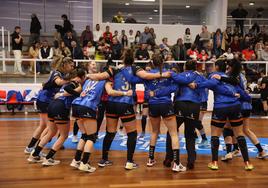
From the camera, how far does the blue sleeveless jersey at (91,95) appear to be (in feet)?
15.9

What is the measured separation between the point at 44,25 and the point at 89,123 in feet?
40.9

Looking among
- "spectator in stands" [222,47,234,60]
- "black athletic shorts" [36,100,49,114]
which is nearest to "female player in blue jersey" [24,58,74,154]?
"black athletic shorts" [36,100,49,114]

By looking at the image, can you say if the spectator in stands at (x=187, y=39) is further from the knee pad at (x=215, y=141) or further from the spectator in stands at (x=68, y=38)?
the knee pad at (x=215, y=141)

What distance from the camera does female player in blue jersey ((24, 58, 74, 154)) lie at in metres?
5.23

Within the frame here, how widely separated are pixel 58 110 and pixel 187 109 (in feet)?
5.62

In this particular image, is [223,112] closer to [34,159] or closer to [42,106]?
[42,106]

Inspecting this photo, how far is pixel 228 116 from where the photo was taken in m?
4.96

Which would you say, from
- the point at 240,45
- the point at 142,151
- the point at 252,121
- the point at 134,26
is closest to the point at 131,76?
the point at 142,151

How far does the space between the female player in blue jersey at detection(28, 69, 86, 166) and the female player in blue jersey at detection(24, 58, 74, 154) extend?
0.44ft

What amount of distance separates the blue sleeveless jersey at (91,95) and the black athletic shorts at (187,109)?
105 centimetres

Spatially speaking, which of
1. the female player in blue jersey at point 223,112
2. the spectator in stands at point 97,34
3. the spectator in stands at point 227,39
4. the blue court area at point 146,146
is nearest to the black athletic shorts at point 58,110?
the blue court area at point 146,146

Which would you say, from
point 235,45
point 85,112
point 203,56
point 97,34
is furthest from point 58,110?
point 235,45

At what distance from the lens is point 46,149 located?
6.14 meters

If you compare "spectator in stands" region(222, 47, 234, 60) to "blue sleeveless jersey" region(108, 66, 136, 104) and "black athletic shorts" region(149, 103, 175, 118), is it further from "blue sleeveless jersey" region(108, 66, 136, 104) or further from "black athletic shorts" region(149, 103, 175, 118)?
"blue sleeveless jersey" region(108, 66, 136, 104)
